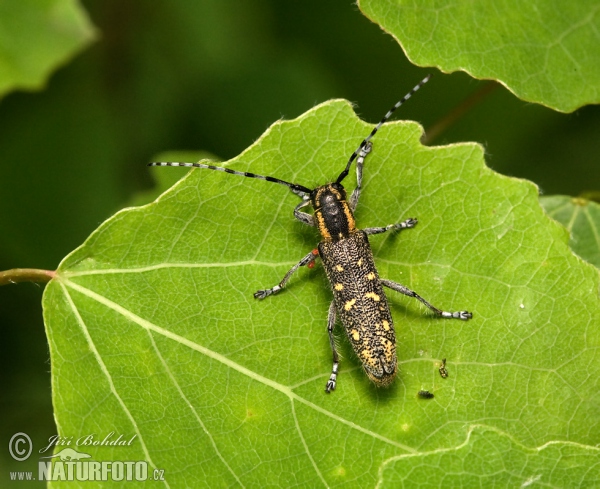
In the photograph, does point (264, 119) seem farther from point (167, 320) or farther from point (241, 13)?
point (167, 320)

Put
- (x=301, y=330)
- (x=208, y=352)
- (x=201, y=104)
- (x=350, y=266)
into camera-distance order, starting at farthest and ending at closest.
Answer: (x=201, y=104)
(x=350, y=266)
(x=301, y=330)
(x=208, y=352)

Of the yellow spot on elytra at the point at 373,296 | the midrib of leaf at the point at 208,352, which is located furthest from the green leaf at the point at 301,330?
the yellow spot on elytra at the point at 373,296

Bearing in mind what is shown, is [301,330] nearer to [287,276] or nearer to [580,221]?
[287,276]

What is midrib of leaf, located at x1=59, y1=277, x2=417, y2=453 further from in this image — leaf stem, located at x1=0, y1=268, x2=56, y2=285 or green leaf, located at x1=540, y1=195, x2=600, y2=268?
green leaf, located at x1=540, y1=195, x2=600, y2=268

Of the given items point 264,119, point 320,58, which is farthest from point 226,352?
point 320,58

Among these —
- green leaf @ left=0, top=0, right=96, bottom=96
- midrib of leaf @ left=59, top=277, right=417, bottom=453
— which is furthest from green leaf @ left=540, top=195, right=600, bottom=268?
green leaf @ left=0, top=0, right=96, bottom=96

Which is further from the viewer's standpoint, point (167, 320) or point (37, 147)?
point (37, 147)

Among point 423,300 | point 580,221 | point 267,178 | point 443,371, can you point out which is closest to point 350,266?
point 423,300
